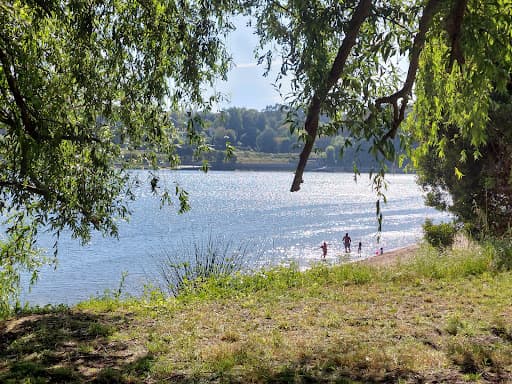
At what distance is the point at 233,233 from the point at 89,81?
4157 centimetres

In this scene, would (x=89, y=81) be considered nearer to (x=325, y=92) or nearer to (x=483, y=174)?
(x=325, y=92)

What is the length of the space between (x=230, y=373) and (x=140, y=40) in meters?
3.93

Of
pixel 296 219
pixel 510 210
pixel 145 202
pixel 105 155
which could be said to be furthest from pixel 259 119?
pixel 105 155

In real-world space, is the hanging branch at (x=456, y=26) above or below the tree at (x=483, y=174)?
above

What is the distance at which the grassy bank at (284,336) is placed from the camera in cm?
468

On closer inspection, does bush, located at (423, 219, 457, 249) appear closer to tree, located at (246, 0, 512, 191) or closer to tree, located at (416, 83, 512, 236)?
tree, located at (416, 83, 512, 236)

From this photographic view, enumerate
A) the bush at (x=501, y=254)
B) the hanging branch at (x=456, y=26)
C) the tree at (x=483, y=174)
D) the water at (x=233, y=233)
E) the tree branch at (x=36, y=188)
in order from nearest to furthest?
the hanging branch at (x=456, y=26), the tree branch at (x=36, y=188), the bush at (x=501, y=254), the tree at (x=483, y=174), the water at (x=233, y=233)

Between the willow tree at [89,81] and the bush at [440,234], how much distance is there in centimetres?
1435

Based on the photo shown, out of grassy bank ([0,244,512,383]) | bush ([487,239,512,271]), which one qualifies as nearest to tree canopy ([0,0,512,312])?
grassy bank ([0,244,512,383])

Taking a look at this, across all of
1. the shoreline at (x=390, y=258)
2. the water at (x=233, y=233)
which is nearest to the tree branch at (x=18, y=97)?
the water at (x=233, y=233)

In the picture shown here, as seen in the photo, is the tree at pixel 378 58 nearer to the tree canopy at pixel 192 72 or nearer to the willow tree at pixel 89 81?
the tree canopy at pixel 192 72

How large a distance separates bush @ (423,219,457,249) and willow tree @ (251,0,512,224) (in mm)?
13565

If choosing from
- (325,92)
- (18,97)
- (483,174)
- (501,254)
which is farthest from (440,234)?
(18,97)

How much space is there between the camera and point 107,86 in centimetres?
665
